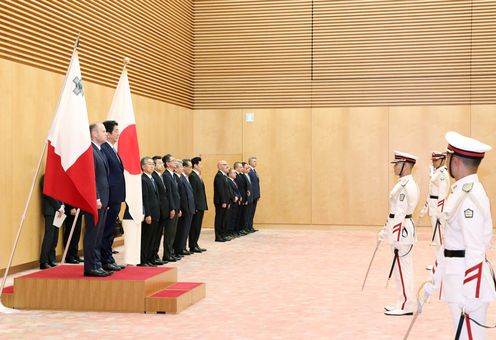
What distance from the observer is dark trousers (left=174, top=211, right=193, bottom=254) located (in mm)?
11328

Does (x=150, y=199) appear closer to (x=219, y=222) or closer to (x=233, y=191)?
(x=219, y=222)

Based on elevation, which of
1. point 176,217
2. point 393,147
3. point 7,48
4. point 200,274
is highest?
point 7,48

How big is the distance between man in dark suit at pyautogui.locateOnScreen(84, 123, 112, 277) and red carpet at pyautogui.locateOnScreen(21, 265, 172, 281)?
5.0 inches

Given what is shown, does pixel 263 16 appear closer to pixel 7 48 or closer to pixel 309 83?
pixel 309 83

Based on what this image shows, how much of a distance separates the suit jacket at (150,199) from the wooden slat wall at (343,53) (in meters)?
8.10

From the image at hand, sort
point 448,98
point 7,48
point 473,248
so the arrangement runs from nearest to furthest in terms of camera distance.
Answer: point 473,248
point 7,48
point 448,98

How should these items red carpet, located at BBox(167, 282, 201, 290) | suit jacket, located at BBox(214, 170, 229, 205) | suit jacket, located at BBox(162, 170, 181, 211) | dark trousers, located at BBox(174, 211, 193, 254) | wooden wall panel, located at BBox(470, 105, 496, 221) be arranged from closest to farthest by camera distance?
red carpet, located at BBox(167, 282, 201, 290)
suit jacket, located at BBox(162, 170, 181, 211)
dark trousers, located at BBox(174, 211, 193, 254)
suit jacket, located at BBox(214, 170, 229, 205)
wooden wall panel, located at BBox(470, 105, 496, 221)

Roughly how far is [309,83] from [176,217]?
25.3ft

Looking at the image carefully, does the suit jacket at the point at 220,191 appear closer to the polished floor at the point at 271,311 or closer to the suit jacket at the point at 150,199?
the polished floor at the point at 271,311

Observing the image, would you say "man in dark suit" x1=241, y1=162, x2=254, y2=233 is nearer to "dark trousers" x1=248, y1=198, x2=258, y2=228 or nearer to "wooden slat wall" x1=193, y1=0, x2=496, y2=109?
"dark trousers" x1=248, y1=198, x2=258, y2=228

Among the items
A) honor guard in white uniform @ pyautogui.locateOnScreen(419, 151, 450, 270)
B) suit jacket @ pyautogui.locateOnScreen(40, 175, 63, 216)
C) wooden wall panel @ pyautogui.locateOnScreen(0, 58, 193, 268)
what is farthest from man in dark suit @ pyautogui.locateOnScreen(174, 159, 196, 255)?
honor guard in white uniform @ pyautogui.locateOnScreen(419, 151, 450, 270)

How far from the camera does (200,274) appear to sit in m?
9.58

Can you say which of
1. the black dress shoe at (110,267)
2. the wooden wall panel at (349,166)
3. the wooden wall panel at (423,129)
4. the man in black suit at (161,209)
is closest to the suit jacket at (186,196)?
the man in black suit at (161,209)

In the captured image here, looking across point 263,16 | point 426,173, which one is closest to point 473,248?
point 426,173
